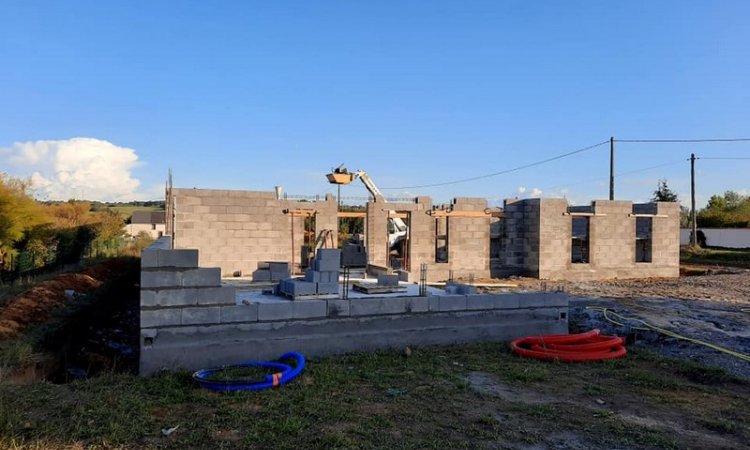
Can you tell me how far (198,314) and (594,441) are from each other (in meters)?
3.83

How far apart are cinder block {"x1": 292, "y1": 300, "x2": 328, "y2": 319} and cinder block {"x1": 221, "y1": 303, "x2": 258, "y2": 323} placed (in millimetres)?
429

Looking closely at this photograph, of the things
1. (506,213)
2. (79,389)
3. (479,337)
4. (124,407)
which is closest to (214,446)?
(124,407)

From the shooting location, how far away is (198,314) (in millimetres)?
5691

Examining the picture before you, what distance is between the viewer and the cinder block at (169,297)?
5516 mm

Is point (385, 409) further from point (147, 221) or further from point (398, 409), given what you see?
point (147, 221)

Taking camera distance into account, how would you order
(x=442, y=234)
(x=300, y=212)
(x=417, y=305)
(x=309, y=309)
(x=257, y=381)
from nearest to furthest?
(x=257, y=381), (x=309, y=309), (x=417, y=305), (x=300, y=212), (x=442, y=234)

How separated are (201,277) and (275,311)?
0.85m

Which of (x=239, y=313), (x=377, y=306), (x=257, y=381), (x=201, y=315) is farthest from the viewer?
(x=377, y=306)

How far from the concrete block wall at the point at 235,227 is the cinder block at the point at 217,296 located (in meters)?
7.92

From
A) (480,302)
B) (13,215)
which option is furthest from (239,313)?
(13,215)

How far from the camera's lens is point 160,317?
219 inches

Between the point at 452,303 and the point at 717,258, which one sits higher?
the point at 452,303

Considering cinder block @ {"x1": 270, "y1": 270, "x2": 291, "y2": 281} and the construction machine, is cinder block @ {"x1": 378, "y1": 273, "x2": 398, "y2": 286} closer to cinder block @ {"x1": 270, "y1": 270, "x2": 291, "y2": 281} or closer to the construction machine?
cinder block @ {"x1": 270, "y1": 270, "x2": 291, "y2": 281}

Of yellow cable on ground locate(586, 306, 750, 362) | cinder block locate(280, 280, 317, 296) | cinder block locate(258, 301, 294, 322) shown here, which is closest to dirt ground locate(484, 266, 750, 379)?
yellow cable on ground locate(586, 306, 750, 362)
